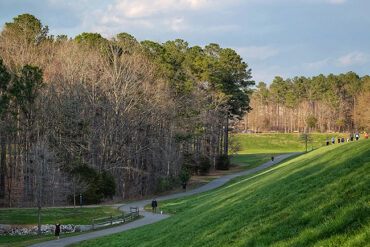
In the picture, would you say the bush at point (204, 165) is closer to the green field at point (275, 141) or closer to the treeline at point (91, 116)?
the treeline at point (91, 116)

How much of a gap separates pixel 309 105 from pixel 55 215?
132 metres

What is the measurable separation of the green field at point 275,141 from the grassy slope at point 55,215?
79.6 metres

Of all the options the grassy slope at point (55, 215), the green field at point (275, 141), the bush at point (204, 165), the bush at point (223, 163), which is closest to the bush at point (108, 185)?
the grassy slope at point (55, 215)

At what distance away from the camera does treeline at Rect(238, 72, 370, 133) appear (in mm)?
136750

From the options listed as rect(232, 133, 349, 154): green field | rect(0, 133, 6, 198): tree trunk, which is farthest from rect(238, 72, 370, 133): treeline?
rect(0, 133, 6, 198): tree trunk

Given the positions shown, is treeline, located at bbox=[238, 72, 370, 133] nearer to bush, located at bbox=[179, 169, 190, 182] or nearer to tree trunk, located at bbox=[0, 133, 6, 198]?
bush, located at bbox=[179, 169, 190, 182]

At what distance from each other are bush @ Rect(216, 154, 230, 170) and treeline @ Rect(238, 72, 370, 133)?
202 ft

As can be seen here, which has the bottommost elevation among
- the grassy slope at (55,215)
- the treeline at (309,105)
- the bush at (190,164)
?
the grassy slope at (55,215)

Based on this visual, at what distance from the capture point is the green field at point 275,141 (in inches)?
4527

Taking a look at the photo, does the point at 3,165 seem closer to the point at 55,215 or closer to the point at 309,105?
the point at 55,215

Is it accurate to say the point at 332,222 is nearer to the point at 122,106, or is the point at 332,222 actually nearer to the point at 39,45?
the point at 122,106

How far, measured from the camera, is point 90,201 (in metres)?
44.2

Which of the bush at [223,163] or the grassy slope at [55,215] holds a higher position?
the bush at [223,163]

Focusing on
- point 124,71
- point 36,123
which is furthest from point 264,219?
point 124,71
